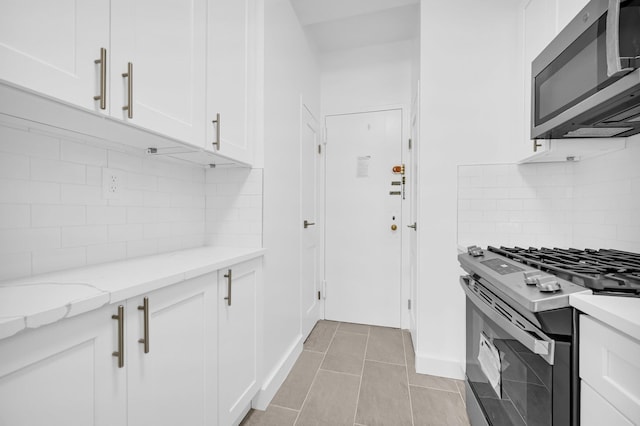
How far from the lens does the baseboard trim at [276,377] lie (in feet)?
5.24

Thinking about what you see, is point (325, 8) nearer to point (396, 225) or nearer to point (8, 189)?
point (396, 225)

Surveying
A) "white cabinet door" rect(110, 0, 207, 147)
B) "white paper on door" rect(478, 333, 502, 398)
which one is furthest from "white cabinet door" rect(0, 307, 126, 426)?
"white paper on door" rect(478, 333, 502, 398)

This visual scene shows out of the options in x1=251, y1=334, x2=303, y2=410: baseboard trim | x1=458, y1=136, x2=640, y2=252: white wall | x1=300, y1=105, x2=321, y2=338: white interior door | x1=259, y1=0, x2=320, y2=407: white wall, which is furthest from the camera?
x1=300, y1=105, x2=321, y2=338: white interior door

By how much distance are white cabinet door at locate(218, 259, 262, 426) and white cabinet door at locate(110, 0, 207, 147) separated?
0.67 metres

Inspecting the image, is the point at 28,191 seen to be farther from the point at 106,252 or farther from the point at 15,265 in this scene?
the point at 106,252

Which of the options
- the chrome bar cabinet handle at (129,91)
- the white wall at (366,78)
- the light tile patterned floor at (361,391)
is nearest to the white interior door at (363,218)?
the white wall at (366,78)

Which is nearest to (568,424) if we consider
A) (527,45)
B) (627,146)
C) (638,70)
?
(638,70)

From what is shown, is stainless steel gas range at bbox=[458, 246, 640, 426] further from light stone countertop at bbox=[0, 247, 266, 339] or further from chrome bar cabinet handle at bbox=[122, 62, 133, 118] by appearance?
chrome bar cabinet handle at bbox=[122, 62, 133, 118]

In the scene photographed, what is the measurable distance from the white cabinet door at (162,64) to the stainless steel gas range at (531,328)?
4.35 ft

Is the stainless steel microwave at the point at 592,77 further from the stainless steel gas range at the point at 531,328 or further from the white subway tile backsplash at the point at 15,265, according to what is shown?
the white subway tile backsplash at the point at 15,265

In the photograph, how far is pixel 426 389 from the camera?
1811 millimetres

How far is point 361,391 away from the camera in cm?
178

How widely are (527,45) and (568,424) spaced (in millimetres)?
1931

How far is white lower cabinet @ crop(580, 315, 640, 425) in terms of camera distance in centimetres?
58
